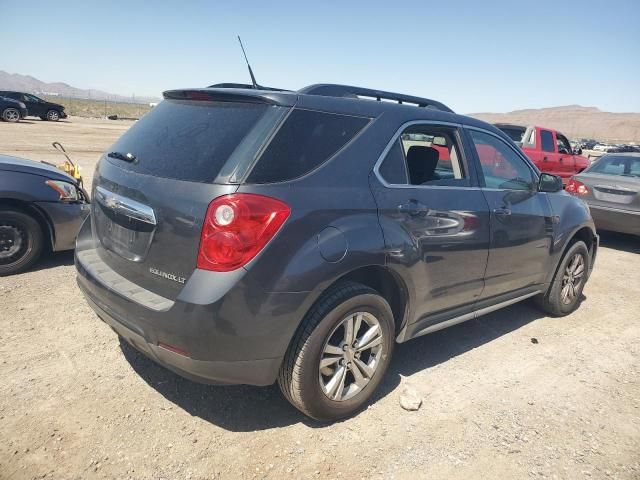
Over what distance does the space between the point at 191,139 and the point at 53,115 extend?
106ft

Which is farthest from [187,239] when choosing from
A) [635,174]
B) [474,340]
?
[635,174]

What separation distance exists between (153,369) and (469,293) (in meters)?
2.30

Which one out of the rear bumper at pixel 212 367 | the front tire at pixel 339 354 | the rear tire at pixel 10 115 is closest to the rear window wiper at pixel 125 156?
the rear bumper at pixel 212 367

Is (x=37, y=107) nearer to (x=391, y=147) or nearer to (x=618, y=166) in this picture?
(x=618, y=166)

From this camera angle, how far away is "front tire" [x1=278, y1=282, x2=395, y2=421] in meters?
2.50

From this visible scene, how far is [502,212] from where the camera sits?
3641 millimetres

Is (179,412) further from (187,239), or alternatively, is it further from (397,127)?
(397,127)

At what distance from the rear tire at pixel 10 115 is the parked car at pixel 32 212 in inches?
969

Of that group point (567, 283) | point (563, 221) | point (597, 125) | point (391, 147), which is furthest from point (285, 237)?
point (597, 125)

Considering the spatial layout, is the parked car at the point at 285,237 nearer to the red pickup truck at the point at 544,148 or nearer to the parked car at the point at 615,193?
the parked car at the point at 615,193

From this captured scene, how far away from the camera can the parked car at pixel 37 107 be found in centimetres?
2830

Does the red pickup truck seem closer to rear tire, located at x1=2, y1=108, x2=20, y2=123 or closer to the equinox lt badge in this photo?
the equinox lt badge

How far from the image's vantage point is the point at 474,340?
4098 mm

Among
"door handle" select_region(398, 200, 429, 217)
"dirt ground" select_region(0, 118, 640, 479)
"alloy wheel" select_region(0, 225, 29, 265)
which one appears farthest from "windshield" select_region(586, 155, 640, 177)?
"alloy wheel" select_region(0, 225, 29, 265)
